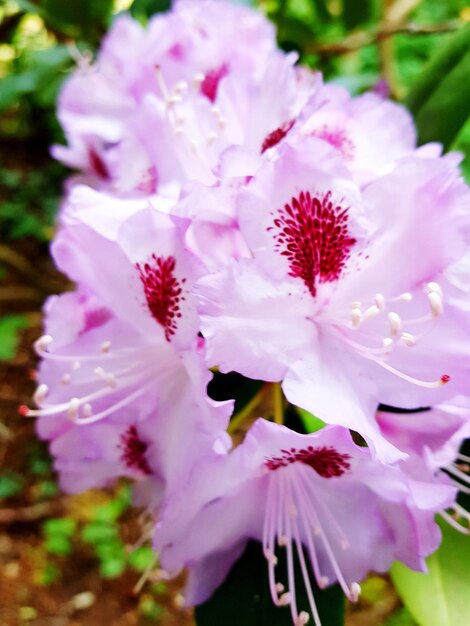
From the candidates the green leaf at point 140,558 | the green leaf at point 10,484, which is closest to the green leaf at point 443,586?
the green leaf at point 140,558

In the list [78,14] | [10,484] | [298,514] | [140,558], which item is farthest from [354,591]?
[10,484]

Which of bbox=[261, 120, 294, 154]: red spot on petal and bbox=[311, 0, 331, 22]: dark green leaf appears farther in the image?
bbox=[311, 0, 331, 22]: dark green leaf

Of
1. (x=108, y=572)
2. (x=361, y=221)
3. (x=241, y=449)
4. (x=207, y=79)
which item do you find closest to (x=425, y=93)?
(x=207, y=79)

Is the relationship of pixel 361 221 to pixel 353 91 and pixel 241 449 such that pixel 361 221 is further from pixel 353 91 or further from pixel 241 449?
pixel 353 91

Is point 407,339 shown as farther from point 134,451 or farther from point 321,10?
point 321,10

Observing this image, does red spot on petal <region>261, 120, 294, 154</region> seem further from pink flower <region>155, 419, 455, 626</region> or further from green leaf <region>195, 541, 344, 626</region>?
green leaf <region>195, 541, 344, 626</region>

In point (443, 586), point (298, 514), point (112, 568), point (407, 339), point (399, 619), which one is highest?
point (407, 339)

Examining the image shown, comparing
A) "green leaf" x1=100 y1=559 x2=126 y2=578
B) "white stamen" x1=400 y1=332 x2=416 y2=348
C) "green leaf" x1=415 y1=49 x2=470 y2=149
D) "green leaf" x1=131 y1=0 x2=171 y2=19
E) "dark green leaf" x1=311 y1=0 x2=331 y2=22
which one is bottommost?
"green leaf" x1=100 y1=559 x2=126 y2=578

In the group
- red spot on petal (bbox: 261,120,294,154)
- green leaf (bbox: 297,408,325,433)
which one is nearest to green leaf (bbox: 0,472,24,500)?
green leaf (bbox: 297,408,325,433)
